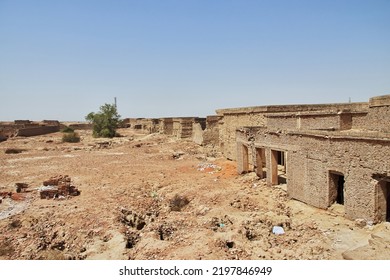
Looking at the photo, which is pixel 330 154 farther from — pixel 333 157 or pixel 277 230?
pixel 277 230

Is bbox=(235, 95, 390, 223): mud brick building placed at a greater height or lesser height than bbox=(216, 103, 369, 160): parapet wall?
lesser

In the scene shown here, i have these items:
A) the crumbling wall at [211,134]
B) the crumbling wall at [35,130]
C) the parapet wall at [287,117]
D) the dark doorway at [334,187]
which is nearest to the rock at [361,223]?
the dark doorway at [334,187]

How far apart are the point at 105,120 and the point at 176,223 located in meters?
32.7

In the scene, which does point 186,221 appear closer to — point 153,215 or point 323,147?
point 153,215

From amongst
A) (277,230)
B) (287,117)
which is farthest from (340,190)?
(287,117)

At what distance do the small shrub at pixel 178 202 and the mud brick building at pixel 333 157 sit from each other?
3799mm

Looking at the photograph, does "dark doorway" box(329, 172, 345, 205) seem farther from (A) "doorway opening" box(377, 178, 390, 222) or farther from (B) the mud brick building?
(A) "doorway opening" box(377, 178, 390, 222)

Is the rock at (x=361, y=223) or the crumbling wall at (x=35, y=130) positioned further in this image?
the crumbling wall at (x=35, y=130)

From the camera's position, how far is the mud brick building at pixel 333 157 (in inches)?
303

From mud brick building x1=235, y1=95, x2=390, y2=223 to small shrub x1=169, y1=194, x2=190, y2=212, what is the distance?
380cm

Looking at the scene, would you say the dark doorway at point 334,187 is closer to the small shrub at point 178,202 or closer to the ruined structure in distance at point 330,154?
the ruined structure in distance at point 330,154

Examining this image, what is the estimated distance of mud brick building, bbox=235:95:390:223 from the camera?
7.71m

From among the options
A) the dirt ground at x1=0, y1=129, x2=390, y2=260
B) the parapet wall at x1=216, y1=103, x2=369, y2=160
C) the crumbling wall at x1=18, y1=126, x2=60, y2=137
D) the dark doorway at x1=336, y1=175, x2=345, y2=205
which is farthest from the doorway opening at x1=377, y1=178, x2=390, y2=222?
the crumbling wall at x1=18, y1=126, x2=60, y2=137
